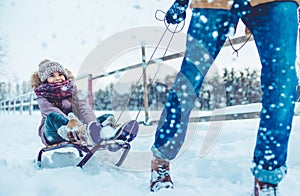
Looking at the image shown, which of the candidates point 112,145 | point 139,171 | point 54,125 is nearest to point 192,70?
point 139,171

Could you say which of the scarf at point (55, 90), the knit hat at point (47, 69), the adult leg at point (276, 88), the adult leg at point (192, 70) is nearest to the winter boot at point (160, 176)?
the adult leg at point (192, 70)

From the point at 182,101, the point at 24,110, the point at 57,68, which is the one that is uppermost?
the point at 57,68

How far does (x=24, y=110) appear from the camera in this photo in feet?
15.9

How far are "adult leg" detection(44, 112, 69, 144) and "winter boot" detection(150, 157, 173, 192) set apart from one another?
582 millimetres

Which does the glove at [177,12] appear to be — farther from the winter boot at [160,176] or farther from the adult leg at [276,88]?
the winter boot at [160,176]

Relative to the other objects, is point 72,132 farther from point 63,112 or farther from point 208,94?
point 208,94

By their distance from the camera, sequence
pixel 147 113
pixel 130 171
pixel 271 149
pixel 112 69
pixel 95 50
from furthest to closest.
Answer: pixel 112 69, pixel 147 113, pixel 95 50, pixel 130 171, pixel 271 149

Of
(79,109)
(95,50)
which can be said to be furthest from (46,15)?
(79,109)

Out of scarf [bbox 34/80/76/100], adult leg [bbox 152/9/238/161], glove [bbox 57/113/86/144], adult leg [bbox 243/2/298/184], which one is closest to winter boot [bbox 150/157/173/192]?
adult leg [bbox 152/9/238/161]

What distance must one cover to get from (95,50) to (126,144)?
950 millimetres

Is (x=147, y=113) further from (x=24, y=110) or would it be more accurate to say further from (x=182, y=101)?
(x=24, y=110)

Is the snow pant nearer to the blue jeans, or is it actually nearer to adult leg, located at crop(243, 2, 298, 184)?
the blue jeans

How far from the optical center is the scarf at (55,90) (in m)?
1.40

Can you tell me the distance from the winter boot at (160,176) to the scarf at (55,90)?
78 cm
